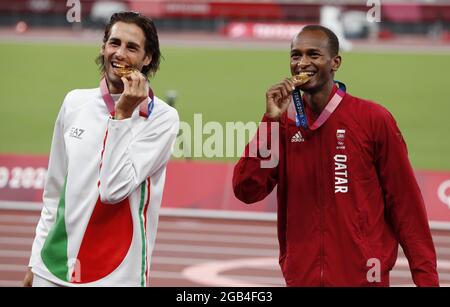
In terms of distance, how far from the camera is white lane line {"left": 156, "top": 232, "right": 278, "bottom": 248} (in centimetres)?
955

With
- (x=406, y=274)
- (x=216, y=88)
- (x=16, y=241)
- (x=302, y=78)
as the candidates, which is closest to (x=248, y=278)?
(x=406, y=274)

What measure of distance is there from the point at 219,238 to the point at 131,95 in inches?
252

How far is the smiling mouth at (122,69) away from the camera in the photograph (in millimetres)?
3525

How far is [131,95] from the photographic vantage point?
339 cm

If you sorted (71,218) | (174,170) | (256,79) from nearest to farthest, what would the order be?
1. (71,218)
2. (174,170)
3. (256,79)

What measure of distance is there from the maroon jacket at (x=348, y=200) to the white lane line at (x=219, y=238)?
5594 millimetres

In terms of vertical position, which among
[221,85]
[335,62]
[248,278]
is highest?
[221,85]

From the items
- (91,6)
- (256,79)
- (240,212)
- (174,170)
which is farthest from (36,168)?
(91,6)

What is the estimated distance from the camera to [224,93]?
2217cm

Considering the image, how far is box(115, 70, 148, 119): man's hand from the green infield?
11.5 metres

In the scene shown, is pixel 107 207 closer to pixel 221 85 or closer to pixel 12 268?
pixel 12 268

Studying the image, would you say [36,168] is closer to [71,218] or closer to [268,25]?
[71,218]

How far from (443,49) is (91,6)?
11.8 metres
